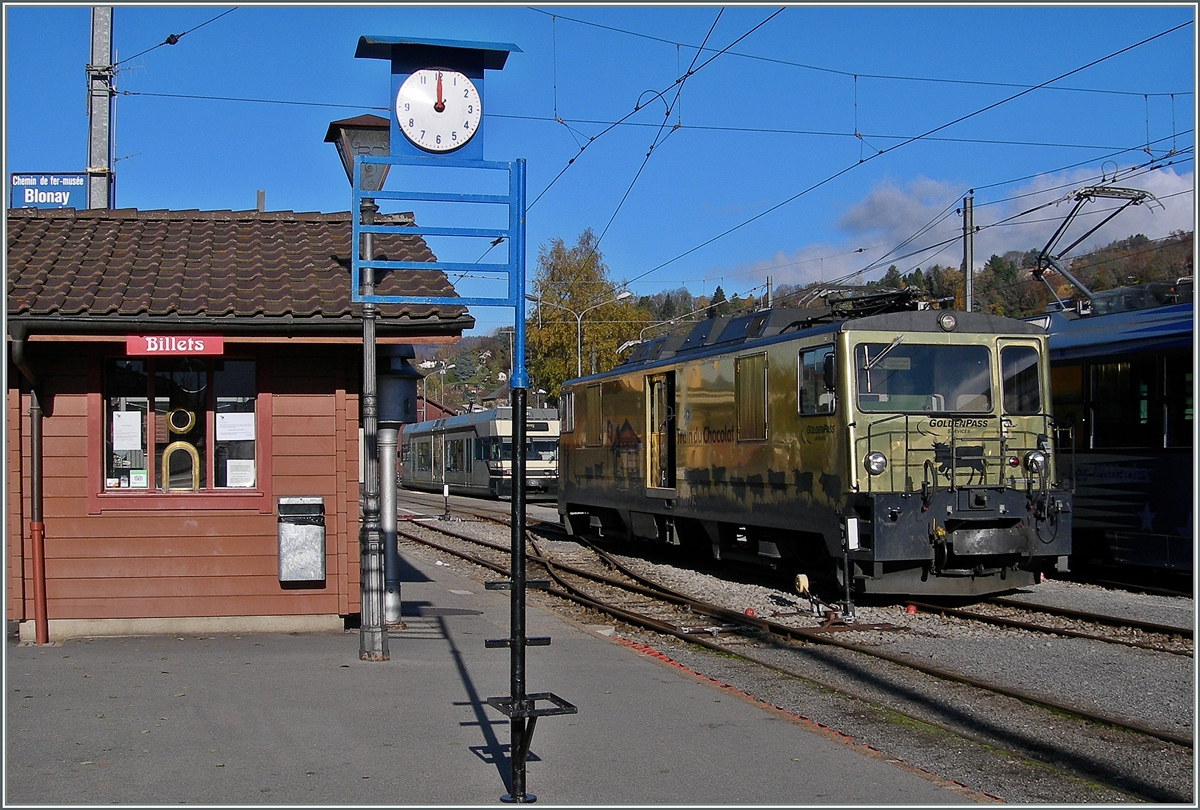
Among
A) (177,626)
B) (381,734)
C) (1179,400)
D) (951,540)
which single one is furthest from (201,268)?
(1179,400)

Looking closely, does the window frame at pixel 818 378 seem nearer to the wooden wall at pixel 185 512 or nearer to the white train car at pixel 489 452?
the wooden wall at pixel 185 512

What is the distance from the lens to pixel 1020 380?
13.9 m

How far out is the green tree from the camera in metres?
64.1

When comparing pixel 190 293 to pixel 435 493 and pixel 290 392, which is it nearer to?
pixel 290 392

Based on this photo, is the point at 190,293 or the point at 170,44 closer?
the point at 190,293

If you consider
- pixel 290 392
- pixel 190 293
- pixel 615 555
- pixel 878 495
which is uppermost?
pixel 190 293

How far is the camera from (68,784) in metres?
5.97

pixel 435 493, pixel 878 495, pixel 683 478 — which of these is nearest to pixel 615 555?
pixel 683 478

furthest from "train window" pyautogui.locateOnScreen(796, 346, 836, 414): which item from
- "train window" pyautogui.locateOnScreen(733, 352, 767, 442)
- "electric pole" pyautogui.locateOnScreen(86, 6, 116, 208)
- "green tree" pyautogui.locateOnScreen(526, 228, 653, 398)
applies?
"green tree" pyautogui.locateOnScreen(526, 228, 653, 398)

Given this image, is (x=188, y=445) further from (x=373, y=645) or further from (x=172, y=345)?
(x=373, y=645)

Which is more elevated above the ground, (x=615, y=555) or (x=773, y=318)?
(x=773, y=318)

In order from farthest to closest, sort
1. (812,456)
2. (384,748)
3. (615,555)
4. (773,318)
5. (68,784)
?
(615,555), (773,318), (812,456), (384,748), (68,784)

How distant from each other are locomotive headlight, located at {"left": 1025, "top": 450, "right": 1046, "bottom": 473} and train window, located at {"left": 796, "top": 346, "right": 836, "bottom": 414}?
7.85 feet

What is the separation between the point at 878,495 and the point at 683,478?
200 inches
